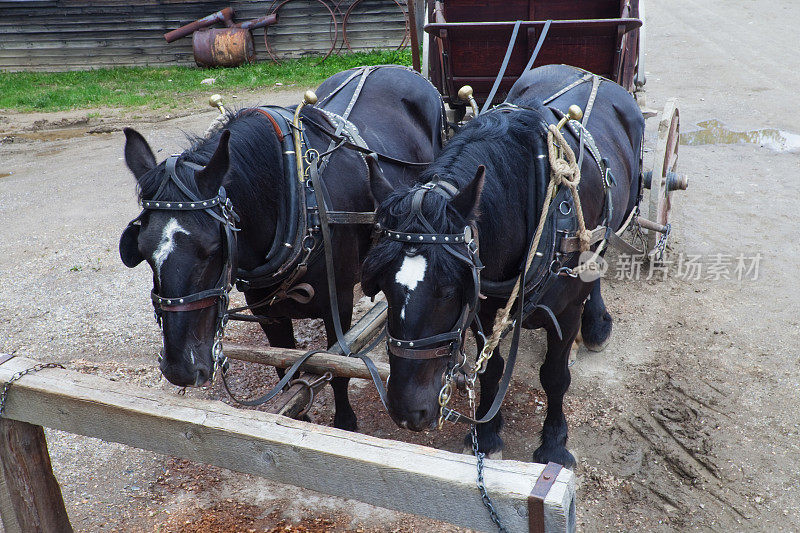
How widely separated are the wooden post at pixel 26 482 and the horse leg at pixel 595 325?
3009 mm

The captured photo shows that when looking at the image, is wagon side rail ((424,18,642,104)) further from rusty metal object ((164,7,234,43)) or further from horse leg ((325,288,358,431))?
rusty metal object ((164,7,234,43))

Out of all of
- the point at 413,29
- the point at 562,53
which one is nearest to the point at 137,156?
the point at 562,53

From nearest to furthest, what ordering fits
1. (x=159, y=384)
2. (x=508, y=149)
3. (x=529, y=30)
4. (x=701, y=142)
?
(x=508, y=149) < (x=159, y=384) < (x=529, y=30) < (x=701, y=142)

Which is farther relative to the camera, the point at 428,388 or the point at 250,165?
the point at 250,165

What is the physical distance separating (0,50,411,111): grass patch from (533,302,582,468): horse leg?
9117mm

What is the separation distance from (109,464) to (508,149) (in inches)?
105

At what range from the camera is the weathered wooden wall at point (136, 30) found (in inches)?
513

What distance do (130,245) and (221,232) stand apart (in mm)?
360

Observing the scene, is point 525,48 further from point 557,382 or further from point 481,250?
point 481,250

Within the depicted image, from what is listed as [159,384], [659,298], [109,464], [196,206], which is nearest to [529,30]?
[659,298]

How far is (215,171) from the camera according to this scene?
2.19m

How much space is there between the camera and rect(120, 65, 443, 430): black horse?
2.10 m

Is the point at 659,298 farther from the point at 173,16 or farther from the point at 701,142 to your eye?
the point at 173,16

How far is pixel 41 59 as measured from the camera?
1366cm
